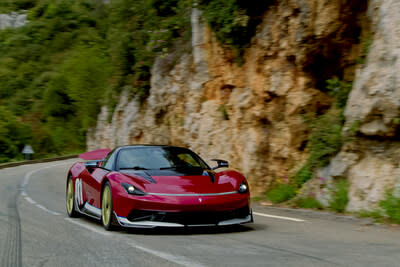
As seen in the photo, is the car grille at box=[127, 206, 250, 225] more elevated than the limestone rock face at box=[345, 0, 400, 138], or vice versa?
the limestone rock face at box=[345, 0, 400, 138]

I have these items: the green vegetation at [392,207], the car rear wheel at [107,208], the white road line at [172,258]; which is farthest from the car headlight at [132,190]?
the green vegetation at [392,207]

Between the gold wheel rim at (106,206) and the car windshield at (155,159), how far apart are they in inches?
19.9

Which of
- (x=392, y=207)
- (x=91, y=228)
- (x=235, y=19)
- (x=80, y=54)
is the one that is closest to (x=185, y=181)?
(x=91, y=228)

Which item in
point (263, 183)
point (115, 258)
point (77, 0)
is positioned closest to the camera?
point (115, 258)

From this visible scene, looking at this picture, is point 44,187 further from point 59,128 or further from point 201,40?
point 59,128

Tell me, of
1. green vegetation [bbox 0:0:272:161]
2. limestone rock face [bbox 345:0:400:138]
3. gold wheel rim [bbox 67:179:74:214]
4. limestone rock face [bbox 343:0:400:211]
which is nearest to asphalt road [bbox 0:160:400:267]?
gold wheel rim [bbox 67:179:74:214]

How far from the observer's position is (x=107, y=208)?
770 cm

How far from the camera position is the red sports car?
692 centimetres

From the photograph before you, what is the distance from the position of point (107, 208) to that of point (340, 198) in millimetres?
4041

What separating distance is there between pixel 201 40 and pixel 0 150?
3408 centimetres

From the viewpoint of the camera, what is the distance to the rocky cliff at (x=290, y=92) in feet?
30.3

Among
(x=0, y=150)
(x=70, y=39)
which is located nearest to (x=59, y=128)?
(x=0, y=150)

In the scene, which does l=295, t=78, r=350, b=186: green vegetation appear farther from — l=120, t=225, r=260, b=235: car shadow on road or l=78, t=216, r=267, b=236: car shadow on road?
l=120, t=225, r=260, b=235: car shadow on road

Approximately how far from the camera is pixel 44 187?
59.9ft
